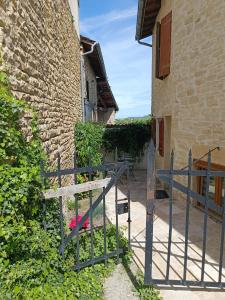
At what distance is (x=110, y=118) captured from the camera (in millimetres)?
22641

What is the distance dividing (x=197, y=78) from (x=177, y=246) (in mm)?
3829

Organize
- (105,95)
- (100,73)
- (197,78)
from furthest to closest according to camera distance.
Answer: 1. (105,95)
2. (100,73)
3. (197,78)

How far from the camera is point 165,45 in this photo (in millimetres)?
7562

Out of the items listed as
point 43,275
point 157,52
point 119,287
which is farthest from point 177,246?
point 157,52

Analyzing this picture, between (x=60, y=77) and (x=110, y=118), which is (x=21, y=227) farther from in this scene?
(x=110, y=118)

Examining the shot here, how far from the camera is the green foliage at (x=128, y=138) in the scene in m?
10.8

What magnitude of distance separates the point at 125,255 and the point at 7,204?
2.18m

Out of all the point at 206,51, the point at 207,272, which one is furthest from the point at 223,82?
the point at 207,272

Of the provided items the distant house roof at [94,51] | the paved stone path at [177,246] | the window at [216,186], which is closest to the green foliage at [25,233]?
the paved stone path at [177,246]

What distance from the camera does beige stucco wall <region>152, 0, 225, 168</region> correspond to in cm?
500

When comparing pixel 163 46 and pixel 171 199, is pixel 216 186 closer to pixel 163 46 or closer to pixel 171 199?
pixel 171 199

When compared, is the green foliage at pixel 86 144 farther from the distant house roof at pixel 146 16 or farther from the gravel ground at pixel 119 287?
the gravel ground at pixel 119 287

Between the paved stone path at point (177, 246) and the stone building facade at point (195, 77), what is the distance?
4.53 ft

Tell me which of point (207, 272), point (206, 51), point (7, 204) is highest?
point (206, 51)
